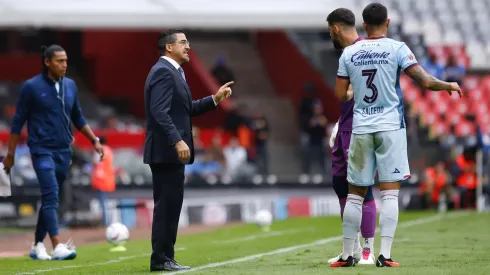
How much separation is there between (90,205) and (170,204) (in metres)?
12.8

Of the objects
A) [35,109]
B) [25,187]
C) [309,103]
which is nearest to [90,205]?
[25,187]

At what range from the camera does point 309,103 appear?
93.1 feet

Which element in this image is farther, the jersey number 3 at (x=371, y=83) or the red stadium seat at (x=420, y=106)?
the red stadium seat at (x=420, y=106)

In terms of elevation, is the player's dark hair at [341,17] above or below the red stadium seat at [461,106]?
below

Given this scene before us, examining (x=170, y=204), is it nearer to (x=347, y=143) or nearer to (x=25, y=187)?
(x=347, y=143)

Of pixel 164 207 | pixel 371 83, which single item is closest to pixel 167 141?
pixel 164 207

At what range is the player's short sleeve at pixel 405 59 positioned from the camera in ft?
31.4

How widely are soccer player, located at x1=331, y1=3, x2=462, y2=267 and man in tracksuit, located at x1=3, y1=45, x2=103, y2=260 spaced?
13.7ft

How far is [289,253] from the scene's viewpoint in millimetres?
12477

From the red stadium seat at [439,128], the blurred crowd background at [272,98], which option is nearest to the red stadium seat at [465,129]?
the blurred crowd background at [272,98]

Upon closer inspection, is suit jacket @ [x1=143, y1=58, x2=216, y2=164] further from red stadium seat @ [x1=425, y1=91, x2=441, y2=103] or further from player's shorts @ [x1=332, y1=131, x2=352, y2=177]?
red stadium seat @ [x1=425, y1=91, x2=441, y2=103]

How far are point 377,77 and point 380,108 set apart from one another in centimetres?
26

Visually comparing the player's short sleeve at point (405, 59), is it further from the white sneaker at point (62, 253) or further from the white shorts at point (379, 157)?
the white sneaker at point (62, 253)

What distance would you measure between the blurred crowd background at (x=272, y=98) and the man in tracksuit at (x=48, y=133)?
31.0 ft
